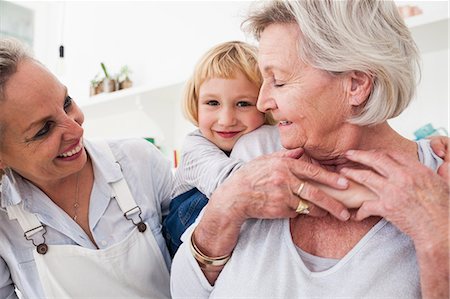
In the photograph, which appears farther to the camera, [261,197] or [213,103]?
[213,103]

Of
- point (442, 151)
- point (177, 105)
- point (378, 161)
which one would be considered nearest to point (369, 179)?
point (378, 161)

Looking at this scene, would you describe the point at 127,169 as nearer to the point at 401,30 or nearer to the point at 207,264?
the point at 207,264

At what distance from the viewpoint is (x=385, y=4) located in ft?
3.04

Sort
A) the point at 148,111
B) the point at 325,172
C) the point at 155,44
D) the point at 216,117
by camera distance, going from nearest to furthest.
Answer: the point at 325,172 → the point at 216,117 → the point at 148,111 → the point at 155,44

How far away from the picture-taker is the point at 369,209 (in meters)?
0.87

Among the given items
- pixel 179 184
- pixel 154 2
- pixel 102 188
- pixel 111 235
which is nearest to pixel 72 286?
pixel 111 235

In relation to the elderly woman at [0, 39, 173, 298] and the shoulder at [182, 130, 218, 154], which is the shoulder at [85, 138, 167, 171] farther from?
the shoulder at [182, 130, 218, 154]

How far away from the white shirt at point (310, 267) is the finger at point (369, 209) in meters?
0.06

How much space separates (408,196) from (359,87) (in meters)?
0.27

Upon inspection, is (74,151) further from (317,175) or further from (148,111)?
(148,111)

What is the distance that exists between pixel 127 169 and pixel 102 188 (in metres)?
0.12

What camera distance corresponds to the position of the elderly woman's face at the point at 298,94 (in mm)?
948

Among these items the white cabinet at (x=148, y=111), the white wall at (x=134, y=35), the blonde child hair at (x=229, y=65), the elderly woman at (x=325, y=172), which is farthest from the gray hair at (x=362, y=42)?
the white cabinet at (x=148, y=111)

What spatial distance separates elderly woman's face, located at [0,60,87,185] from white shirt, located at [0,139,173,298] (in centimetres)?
8
